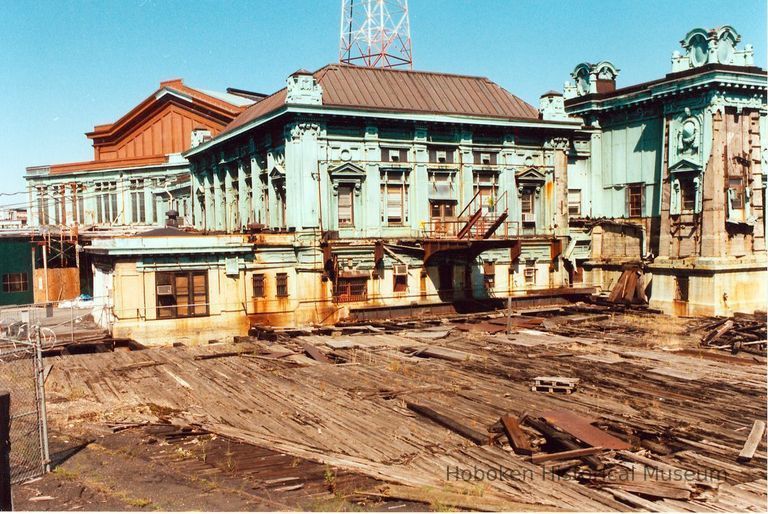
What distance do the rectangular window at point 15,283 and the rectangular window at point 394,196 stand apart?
2908 centimetres

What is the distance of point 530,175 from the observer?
119 feet

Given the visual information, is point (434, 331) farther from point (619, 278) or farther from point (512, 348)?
point (619, 278)

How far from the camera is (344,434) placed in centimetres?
1470

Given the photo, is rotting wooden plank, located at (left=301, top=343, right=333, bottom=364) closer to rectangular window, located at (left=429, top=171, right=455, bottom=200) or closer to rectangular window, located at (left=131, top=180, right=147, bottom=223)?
rectangular window, located at (left=429, top=171, right=455, bottom=200)

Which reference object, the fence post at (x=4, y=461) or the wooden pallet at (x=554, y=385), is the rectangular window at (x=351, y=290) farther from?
the fence post at (x=4, y=461)

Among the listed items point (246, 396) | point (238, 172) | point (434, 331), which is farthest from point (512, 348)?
point (238, 172)

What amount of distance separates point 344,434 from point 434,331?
576 inches

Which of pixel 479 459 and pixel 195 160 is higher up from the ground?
pixel 195 160

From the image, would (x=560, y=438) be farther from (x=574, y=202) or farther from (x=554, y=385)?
(x=574, y=202)

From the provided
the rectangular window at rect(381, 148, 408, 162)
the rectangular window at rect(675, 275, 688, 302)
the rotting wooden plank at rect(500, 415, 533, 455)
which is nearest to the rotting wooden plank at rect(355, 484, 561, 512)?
the rotting wooden plank at rect(500, 415, 533, 455)

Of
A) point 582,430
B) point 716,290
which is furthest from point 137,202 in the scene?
point 582,430

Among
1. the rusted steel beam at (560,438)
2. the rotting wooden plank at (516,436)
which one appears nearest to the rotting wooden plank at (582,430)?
the rusted steel beam at (560,438)

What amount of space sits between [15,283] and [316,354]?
1308 inches

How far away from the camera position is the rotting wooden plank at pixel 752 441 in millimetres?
12727
